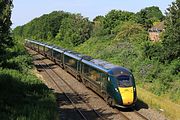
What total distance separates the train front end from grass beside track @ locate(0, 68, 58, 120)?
3.89m

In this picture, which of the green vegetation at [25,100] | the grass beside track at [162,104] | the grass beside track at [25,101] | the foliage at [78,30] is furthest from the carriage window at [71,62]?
the foliage at [78,30]

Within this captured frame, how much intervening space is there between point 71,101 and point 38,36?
10844 centimetres

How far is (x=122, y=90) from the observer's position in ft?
78.8

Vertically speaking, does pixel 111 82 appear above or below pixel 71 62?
above

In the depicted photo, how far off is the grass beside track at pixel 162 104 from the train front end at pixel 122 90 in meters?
2.40

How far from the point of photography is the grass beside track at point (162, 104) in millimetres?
24031

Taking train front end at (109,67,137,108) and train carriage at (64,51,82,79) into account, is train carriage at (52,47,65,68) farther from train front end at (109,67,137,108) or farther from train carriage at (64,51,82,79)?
train front end at (109,67,137,108)

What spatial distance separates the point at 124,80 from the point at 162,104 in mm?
3986

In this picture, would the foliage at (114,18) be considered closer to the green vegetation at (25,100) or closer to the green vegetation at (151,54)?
the green vegetation at (151,54)

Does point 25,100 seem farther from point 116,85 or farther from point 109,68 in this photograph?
point 109,68

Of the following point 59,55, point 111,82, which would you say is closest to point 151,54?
point 59,55

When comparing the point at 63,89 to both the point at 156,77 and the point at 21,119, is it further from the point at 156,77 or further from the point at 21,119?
the point at 21,119

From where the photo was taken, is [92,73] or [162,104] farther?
[92,73]

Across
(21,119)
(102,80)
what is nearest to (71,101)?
(102,80)
